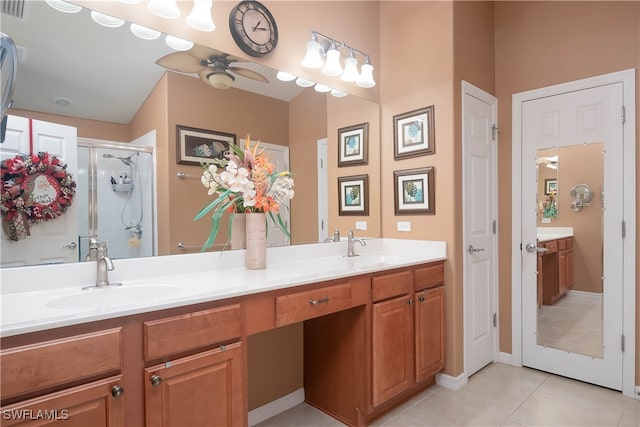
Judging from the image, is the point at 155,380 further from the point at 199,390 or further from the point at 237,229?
the point at 237,229

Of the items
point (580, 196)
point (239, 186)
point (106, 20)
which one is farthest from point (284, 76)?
point (580, 196)

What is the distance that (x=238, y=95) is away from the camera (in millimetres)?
1963

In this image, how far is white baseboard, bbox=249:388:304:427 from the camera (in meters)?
1.97

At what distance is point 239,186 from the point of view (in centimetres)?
174

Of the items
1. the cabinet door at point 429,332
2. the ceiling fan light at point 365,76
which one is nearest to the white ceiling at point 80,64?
the ceiling fan light at point 365,76

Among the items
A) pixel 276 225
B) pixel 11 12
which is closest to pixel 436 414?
pixel 276 225

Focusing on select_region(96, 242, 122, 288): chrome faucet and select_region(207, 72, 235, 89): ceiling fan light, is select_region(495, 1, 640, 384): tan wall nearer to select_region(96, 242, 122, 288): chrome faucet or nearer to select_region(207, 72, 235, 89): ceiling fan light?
select_region(207, 72, 235, 89): ceiling fan light

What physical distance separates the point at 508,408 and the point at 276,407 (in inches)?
56.0

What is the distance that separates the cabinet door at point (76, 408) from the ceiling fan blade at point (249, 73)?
1599 millimetres

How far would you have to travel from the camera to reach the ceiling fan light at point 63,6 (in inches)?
54.7

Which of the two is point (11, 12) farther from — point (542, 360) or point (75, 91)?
point (542, 360)

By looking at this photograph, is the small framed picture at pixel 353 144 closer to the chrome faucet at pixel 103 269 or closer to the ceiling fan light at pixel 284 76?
the ceiling fan light at pixel 284 76

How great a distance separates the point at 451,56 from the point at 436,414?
90.7 inches

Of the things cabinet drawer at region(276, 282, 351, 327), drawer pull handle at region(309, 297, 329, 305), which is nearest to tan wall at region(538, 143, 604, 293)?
cabinet drawer at region(276, 282, 351, 327)
